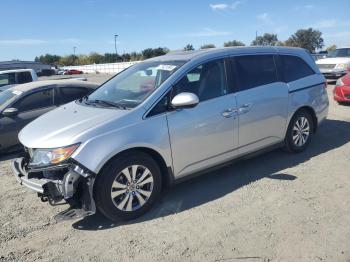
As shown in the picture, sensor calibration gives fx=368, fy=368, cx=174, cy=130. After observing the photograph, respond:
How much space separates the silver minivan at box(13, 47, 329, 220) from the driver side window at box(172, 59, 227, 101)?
0.04 feet

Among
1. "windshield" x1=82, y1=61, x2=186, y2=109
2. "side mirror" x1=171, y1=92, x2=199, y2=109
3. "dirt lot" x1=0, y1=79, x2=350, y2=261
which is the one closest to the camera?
"dirt lot" x1=0, y1=79, x2=350, y2=261

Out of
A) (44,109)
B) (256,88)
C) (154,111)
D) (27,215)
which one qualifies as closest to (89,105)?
(154,111)

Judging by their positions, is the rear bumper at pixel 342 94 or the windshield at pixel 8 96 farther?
the rear bumper at pixel 342 94

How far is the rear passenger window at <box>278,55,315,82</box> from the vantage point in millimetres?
5695

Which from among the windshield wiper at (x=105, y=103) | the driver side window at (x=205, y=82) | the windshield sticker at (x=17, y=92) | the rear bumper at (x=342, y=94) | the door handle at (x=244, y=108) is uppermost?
the driver side window at (x=205, y=82)

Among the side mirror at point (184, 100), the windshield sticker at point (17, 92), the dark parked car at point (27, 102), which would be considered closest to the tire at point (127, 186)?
the side mirror at point (184, 100)

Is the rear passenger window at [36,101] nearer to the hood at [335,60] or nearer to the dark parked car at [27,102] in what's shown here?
the dark parked car at [27,102]

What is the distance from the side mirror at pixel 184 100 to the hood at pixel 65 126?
57 cm

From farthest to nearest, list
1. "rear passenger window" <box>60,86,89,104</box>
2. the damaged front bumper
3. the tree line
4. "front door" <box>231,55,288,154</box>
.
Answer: the tree line
"rear passenger window" <box>60,86,89,104</box>
"front door" <box>231,55,288,154</box>
the damaged front bumper

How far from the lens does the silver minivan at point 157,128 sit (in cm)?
383

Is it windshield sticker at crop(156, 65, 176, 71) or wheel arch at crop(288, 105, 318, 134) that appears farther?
wheel arch at crop(288, 105, 318, 134)

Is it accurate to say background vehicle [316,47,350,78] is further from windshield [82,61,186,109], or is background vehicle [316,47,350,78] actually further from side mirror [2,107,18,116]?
side mirror [2,107,18,116]

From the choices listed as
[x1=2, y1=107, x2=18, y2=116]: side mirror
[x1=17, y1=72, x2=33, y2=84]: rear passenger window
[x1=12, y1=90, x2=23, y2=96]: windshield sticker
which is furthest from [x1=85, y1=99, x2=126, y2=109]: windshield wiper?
[x1=17, y1=72, x2=33, y2=84]: rear passenger window

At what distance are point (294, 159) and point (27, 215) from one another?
3.96 m
